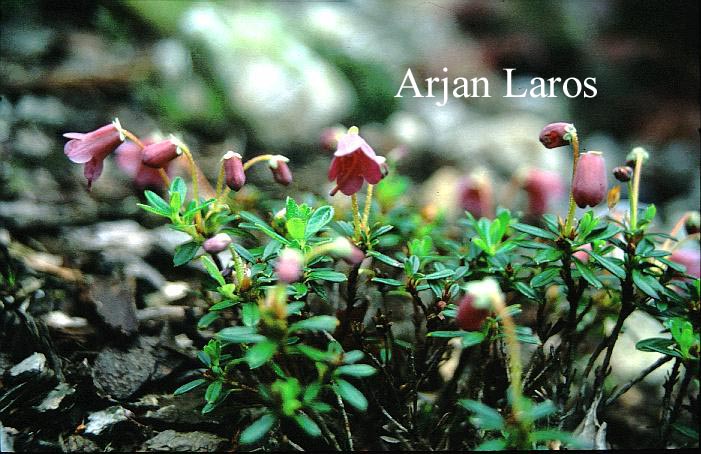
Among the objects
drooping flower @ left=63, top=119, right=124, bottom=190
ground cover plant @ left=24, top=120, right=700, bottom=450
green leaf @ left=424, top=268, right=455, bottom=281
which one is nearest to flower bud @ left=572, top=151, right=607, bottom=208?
ground cover plant @ left=24, top=120, right=700, bottom=450

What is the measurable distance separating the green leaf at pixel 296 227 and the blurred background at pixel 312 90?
0.80 m

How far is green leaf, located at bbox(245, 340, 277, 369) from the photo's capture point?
0.80 metres

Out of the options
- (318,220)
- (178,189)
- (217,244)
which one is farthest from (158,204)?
(318,220)

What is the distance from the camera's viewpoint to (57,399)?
3.39 feet

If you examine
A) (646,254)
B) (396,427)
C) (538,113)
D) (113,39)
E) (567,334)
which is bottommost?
(396,427)

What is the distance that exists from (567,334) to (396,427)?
1.21 feet

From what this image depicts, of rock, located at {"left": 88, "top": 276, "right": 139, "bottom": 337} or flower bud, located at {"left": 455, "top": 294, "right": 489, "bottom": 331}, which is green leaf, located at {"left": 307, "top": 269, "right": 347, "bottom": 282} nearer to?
flower bud, located at {"left": 455, "top": 294, "right": 489, "bottom": 331}

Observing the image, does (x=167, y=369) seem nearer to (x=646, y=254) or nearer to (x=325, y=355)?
(x=325, y=355)

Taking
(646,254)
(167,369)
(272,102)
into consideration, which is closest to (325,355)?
(167,369)

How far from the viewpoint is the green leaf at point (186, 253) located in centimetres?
101

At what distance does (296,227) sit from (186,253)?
217 mm

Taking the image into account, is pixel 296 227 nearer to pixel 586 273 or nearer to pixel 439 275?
pixel 439 275

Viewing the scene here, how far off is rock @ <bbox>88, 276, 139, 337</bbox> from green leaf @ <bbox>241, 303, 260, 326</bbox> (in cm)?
45

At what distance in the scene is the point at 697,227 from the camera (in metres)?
1.17
